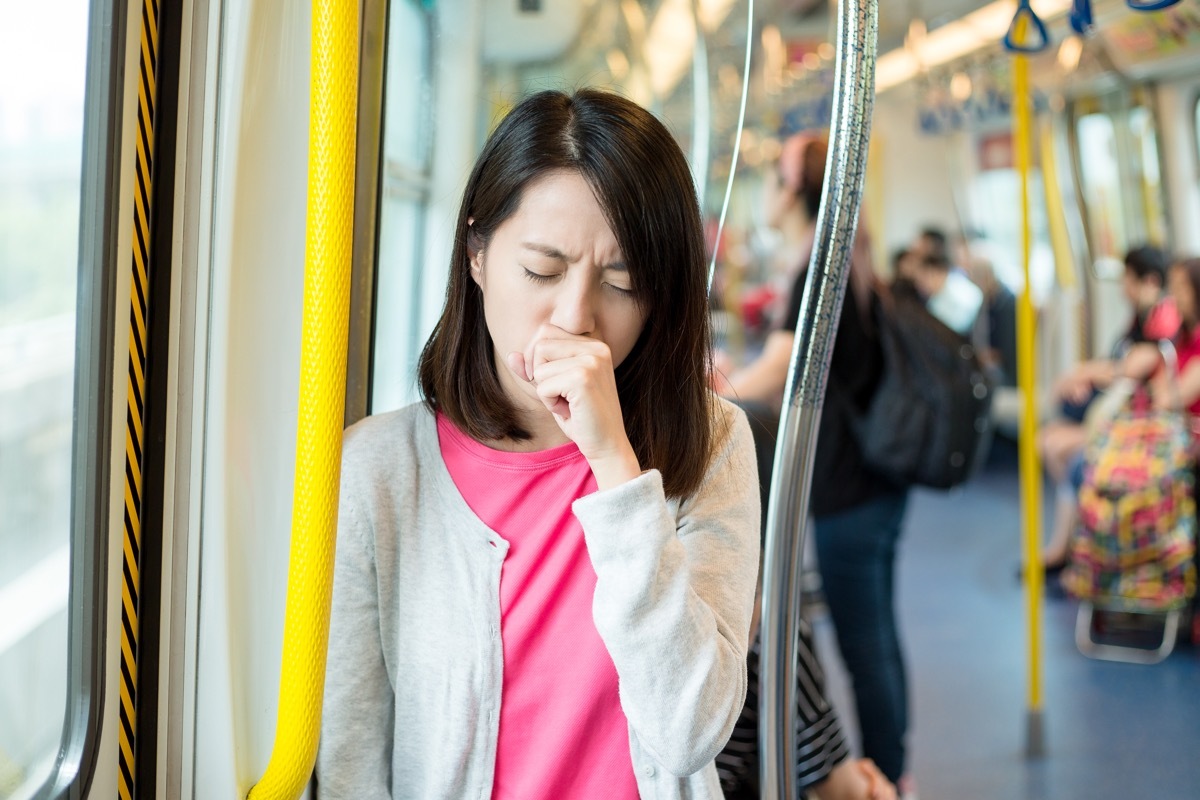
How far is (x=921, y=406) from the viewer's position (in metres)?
2.88

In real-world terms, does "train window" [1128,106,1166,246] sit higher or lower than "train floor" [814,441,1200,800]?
higher

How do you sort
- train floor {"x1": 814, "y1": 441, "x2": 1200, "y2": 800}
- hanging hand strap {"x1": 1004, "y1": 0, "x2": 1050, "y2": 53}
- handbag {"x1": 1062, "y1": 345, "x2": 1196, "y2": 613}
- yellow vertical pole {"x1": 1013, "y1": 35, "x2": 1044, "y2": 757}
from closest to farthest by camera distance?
hanging hand strap {"x1": 1004, "y1": 0, "x2": 1050, "y2": 53}
yellow vertical pole {"x1": 1013, "y1": 35, "x2": 1044, "y2": 757}
train floor {"x1": 814, "y1": 441, "x2": 1200, "y2": 800}
handbag {"x1": 1062, "y1": 345, "x2": 1196, "y2": 613}

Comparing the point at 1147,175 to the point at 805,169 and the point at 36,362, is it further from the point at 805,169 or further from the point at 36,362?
the point at 36,362

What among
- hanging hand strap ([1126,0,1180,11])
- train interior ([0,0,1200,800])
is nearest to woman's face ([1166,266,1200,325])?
hanging hand strap ([1126,0,1180,11])

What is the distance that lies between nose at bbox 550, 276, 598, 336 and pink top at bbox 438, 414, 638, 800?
0.22 m

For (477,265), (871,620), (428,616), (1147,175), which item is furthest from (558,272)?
(1147,175)

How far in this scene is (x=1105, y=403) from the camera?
522 centimetres

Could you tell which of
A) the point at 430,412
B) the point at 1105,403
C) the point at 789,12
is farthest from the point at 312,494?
the point at 789,12

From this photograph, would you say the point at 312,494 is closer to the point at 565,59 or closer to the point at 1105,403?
the point at 565,59

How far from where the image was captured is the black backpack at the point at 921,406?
2.85 metres

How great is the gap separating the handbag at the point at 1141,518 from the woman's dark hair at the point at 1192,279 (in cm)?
49

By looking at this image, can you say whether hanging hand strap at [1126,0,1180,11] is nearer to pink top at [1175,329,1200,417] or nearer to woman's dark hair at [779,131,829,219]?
woman's dark hair at [779,131,829,219]

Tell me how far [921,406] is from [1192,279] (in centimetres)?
279

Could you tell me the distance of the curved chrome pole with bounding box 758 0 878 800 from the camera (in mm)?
1164
